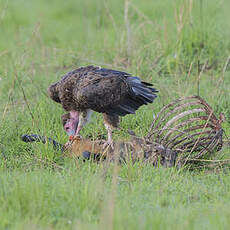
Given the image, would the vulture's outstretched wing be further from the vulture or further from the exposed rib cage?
the exposed rib cage

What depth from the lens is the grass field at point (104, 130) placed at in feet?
11.9

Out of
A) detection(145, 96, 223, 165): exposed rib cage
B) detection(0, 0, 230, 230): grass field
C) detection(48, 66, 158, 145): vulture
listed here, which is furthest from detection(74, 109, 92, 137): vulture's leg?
detection(145, 96, 223, 165): exposed rib cage

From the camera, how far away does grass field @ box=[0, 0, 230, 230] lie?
363cm

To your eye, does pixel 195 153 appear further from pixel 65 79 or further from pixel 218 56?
pixel 218 56

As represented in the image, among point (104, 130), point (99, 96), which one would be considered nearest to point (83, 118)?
point (104, 130)

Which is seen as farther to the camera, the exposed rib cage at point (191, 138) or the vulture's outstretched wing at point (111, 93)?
the vulture's outstretched wing at point (111, 93)

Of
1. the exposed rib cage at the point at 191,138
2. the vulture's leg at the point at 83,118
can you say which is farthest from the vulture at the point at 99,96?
the exposed rib cage at the point at 191,138

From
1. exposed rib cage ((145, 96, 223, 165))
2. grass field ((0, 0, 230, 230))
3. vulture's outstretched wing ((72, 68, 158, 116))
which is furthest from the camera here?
vulture's outstretched wing ((72, 68, 158, 116))

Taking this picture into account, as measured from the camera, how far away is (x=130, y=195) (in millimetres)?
4031

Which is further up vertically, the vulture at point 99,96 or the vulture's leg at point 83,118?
the vulture at point 99,96

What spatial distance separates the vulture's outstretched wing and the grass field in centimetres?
28

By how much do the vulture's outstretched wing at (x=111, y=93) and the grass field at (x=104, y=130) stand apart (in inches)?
10.9

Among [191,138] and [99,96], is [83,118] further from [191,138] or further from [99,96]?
[191,138]

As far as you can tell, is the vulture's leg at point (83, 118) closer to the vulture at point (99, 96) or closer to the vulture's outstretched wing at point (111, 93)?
the vulture at point (99, 96)
